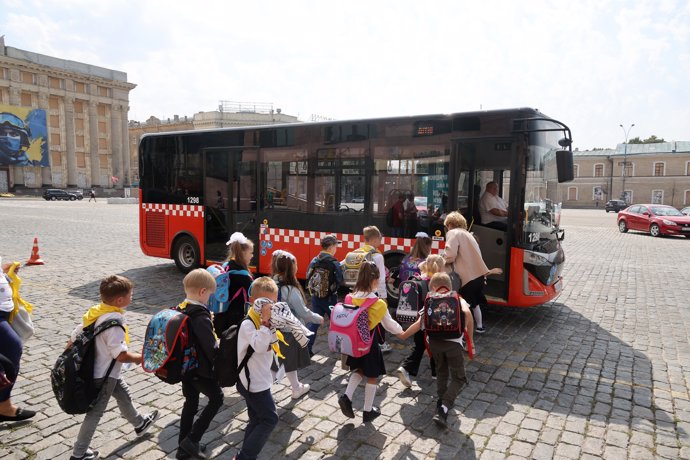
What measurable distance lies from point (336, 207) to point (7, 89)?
86104 mm

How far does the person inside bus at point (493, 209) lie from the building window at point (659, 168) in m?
80.5

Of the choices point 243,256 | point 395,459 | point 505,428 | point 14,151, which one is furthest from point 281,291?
point 14,151

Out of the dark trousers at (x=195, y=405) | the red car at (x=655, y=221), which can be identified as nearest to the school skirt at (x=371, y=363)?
the dark trousers at (x=195, y=405)

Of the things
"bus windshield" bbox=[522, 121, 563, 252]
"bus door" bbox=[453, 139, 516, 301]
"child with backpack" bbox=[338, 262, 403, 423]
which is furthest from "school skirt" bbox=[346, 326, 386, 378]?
"bus windshield" bbox=[522, 121, 563, 252]

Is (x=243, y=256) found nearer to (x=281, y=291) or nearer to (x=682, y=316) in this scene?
(x=281, y=291)

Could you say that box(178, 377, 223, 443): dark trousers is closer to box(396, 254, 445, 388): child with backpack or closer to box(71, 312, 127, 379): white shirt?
box(71, 312, 127, 379): white shirt

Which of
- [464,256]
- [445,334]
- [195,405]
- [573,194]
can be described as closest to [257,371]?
[195,405]

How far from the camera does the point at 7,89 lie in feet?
240

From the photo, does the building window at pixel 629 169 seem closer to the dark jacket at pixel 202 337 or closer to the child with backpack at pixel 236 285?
the child with backpack at pixel 236 285

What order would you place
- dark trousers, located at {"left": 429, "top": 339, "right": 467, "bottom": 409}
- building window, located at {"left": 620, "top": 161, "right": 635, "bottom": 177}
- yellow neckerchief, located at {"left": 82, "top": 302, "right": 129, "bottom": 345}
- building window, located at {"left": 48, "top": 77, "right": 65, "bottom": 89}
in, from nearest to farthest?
yellow neckerchief, located at {"left": 82, "top": 302, "right": 129, "bottom": 345} < dark trousers, located at {"left": 429, "top": 339, "right": 467, "bottom": 409} < building window, located at {"left": 620, "top": 161, "right": 635, "bottom": 177} < building window, located at {"left": 48, "top": 77, "right": 65, "bottom": 89}

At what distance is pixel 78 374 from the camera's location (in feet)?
10.7

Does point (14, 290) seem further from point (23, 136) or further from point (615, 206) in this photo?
point (23, 136)

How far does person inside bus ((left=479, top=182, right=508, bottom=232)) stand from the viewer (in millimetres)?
7102

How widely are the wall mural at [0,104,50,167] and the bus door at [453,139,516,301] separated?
80.2m
